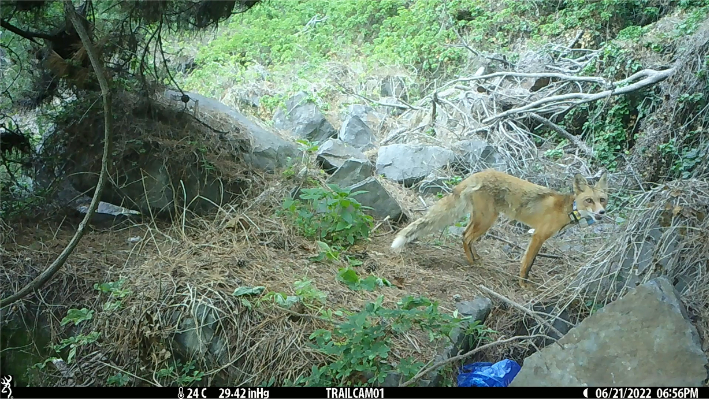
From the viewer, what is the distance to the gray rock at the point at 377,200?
6.31 m

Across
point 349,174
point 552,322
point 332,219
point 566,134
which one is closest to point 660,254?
point 552,322

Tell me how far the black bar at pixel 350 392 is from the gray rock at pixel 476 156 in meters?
4.45

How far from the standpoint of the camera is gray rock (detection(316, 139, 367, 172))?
6953 mm

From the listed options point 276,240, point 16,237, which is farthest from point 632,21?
point 16,237

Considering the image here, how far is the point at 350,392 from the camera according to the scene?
377cm

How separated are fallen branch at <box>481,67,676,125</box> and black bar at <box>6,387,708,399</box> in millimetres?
4801

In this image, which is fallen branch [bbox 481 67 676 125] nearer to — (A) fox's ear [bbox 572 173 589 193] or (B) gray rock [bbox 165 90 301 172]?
(A) fox's ear [bbox 572 173 589 193]

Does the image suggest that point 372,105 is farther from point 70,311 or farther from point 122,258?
point 70,311

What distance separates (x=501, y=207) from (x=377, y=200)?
1.25 meters

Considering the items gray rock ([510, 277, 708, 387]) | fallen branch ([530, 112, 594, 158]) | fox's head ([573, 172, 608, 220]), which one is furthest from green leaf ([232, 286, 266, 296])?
fallen branch ([530, 112, 594, 158])

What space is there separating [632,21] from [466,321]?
304 inches

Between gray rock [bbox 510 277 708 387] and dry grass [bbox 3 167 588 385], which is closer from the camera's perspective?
gray rock [bbox 510 277 708 387]

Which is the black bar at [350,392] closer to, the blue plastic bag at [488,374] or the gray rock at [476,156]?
the blue plastic bag at [488,374]

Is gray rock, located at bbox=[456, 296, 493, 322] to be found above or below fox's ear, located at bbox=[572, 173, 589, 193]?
below
